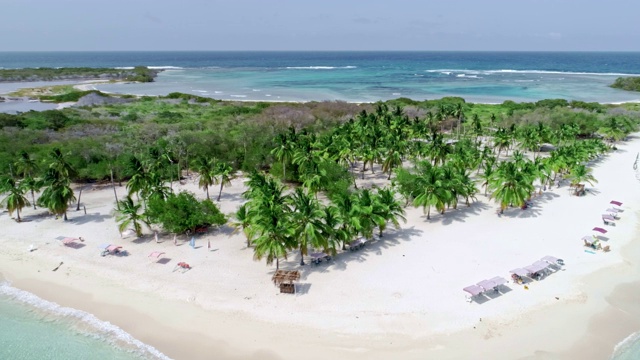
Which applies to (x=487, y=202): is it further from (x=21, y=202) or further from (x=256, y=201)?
(x=21, y=202)

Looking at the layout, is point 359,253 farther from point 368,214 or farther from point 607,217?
point 607,217

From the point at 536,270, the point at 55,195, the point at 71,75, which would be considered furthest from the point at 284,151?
the point at 71,75

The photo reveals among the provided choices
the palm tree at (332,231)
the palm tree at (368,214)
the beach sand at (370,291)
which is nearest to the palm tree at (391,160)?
the beach sand at (370,291)

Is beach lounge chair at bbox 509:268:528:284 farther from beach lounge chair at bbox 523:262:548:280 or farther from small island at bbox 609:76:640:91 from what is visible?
small island at bbox 609:76:640:91

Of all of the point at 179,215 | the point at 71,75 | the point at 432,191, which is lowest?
the point at 179,215

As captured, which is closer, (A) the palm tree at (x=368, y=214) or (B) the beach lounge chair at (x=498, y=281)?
(B) the beach lounge chair at (x=498, y=281)

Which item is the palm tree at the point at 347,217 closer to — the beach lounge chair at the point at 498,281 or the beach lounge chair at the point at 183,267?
the beach lounge chair at the point at 498,281

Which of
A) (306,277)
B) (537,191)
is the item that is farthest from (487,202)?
(306,277)
